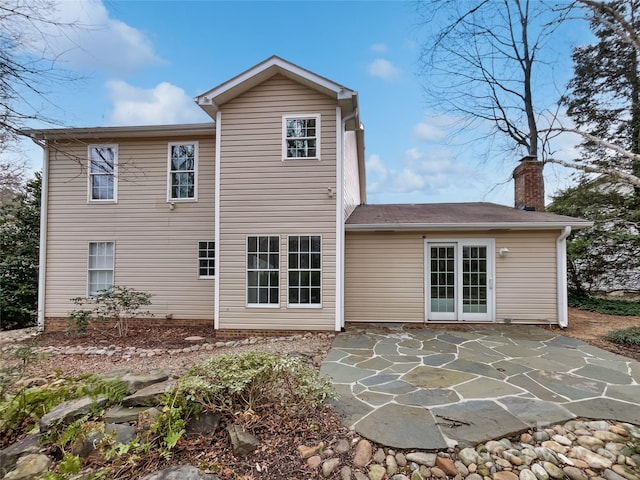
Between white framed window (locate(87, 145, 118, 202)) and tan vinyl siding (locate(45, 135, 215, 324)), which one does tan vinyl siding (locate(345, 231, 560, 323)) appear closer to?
tan vinyl siding (locate(45, 135, 215, 324))

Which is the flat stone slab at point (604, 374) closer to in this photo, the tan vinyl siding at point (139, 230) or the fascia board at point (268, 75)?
the fascia board at point (268, 75)

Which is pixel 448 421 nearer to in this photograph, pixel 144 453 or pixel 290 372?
pixel 290 372

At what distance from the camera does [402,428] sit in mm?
2871

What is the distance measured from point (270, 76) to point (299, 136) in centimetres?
156

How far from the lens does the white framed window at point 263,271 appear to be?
6.96 m

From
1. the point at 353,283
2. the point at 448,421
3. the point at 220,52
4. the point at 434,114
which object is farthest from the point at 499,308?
the point at 220,52

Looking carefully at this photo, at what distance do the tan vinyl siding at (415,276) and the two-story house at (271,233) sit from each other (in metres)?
0.03

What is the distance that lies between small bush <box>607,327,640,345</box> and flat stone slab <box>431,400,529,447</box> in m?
4.99

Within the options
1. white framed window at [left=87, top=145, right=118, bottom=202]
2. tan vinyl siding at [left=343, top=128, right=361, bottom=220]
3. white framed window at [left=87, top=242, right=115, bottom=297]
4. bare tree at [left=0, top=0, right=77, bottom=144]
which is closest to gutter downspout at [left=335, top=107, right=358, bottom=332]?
tan vinyl siding at [left=343, top=128, right=361, bottom=220]

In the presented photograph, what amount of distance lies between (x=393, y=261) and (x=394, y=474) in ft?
18.8

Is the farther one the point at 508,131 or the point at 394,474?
the point at 508,131

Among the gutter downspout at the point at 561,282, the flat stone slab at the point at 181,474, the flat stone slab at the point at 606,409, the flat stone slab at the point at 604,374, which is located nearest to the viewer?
the flat stone slab at the point at 181,474

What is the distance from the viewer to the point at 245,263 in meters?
6.97

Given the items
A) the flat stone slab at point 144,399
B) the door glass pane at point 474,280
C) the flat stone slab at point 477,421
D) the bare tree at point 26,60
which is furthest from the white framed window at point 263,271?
the door glass pane at point 474,280
